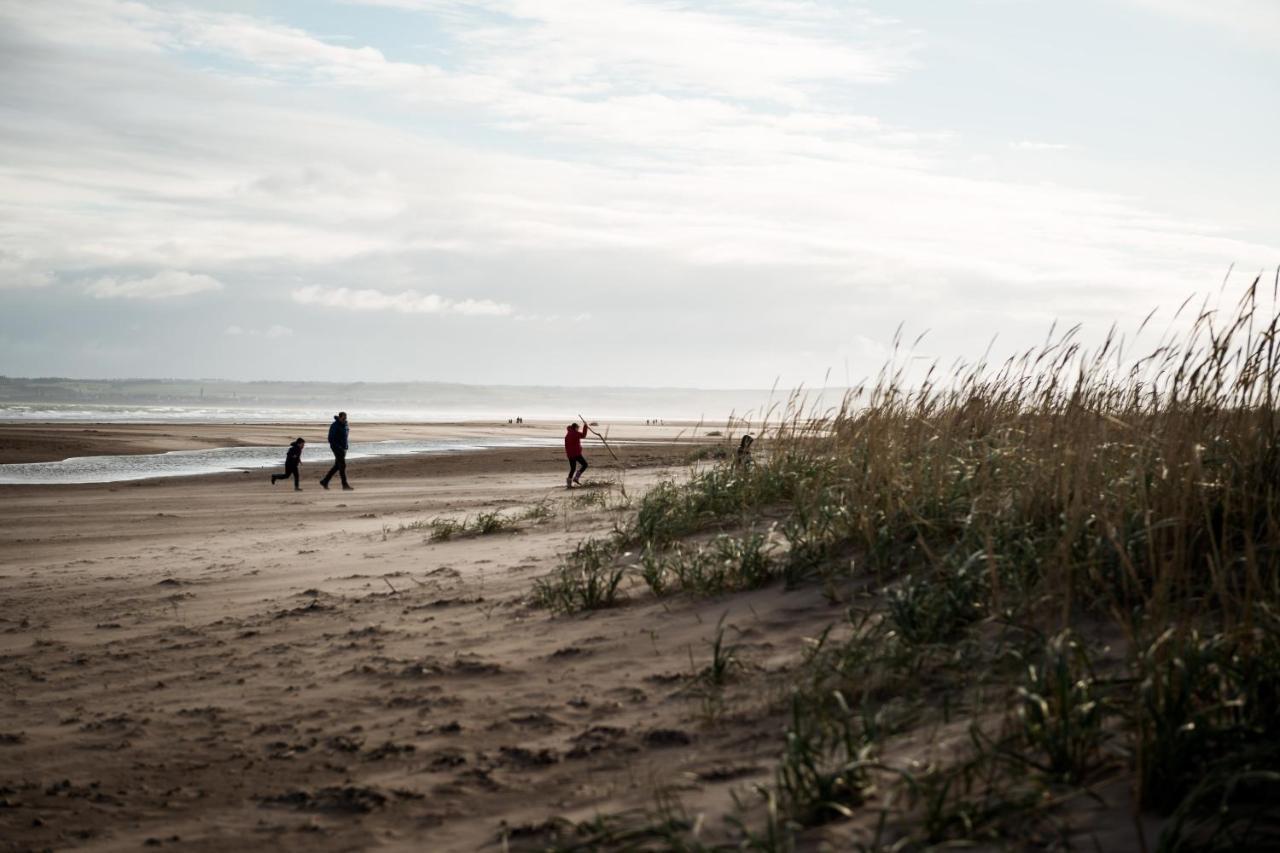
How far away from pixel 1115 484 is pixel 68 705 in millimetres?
5301

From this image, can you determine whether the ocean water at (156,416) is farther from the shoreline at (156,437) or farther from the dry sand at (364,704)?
the dry sand at (364,704)

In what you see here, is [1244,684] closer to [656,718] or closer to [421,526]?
[656,718]

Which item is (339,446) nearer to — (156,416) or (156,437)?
(156,437)

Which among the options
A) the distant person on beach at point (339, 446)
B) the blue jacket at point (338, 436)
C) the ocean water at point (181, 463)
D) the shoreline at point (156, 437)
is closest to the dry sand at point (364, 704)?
the distant person on beach at point (339, 446)

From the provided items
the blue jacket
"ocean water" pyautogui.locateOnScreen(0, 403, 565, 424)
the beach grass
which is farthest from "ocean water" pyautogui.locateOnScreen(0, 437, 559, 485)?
"ocean water" pyautogui.locateOnScreen(0, 403, 565, 424)

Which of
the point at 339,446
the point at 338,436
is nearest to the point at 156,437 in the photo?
the point at 338,436

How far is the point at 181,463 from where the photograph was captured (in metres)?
29.1

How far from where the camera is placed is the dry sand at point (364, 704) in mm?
3691

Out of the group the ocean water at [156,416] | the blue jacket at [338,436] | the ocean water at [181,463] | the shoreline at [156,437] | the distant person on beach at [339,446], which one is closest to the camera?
the distant person on beach at [339,446]

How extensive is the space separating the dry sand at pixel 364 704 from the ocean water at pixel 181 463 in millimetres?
17011

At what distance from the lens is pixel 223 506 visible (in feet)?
56.7

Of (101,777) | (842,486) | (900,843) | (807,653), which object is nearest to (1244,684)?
(900,843)

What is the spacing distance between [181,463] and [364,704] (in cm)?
2695

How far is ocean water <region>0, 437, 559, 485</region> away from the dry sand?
55.8 ft
